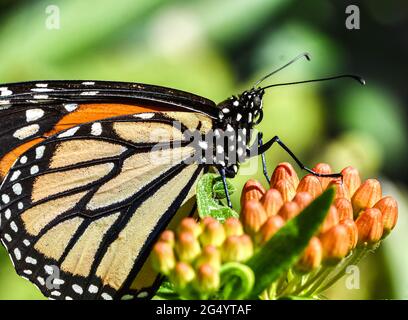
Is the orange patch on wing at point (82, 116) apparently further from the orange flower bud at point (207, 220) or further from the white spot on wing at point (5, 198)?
the orange flower bud at point (207, 220)

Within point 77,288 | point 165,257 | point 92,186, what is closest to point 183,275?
point 165,257

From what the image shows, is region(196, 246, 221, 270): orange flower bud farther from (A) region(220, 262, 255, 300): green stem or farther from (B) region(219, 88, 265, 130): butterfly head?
(B) region(219, 88, 265, 130): butterfly head

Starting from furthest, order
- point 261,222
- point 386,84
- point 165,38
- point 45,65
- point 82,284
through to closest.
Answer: point 386,84, point 165,38, point 45,65, point 82,284, point 261,222

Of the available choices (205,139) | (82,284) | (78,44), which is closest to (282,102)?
(78,44)

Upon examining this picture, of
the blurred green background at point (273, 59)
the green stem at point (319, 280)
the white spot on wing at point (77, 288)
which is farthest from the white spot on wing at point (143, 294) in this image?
the blurred green background at point (273, 59)

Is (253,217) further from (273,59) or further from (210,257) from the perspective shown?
(273,59)

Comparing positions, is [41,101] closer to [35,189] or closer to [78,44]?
[35,189]
